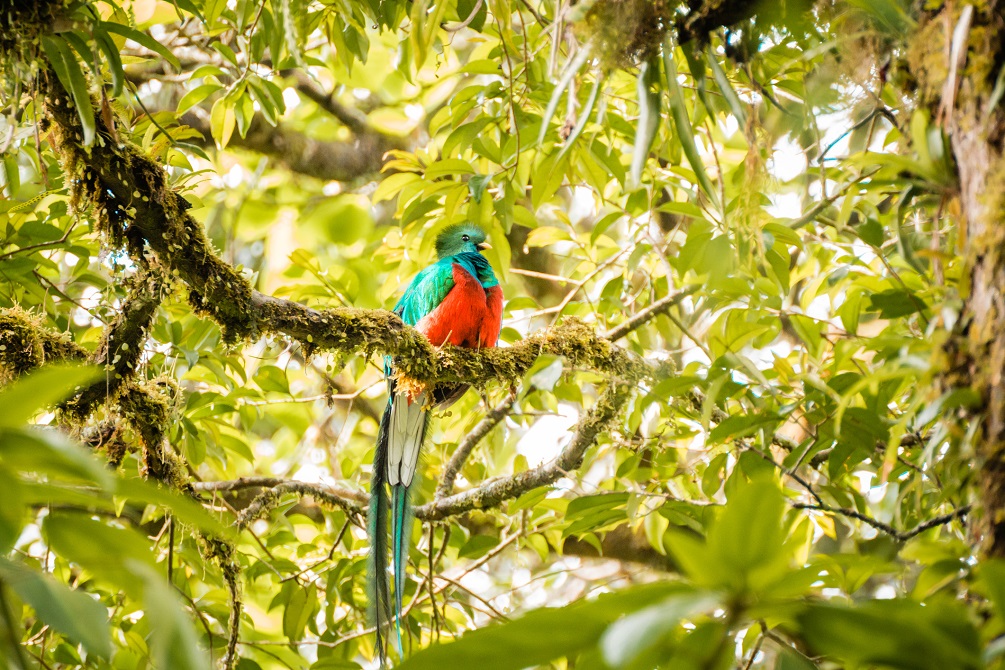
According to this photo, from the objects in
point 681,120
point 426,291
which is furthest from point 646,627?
point 426,291

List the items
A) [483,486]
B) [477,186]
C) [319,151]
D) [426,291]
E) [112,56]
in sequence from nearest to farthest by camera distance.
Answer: [112,56] → [477,186] → [483,486] → [426,291] → [319,151]

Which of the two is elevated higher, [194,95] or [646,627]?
[194,95]

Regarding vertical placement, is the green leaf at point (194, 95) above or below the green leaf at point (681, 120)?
above

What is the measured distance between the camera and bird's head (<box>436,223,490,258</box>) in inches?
155

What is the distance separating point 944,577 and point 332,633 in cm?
265

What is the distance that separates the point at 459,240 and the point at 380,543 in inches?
65.4

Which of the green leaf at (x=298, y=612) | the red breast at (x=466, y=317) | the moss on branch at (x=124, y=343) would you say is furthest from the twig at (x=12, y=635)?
the red breast at (x=466, y=317)

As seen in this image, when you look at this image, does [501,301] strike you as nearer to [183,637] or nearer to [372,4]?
[372,4]

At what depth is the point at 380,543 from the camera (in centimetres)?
287

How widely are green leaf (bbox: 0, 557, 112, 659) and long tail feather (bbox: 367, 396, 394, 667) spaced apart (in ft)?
5.87

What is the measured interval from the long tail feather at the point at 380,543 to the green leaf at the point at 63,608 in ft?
5.87

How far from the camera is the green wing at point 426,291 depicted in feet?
11.5

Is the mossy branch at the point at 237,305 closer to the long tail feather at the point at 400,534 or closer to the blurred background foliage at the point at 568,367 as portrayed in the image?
the blurred background foliage at the point at 568,367

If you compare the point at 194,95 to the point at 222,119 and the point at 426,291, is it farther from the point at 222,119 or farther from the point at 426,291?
the point at 426,291
